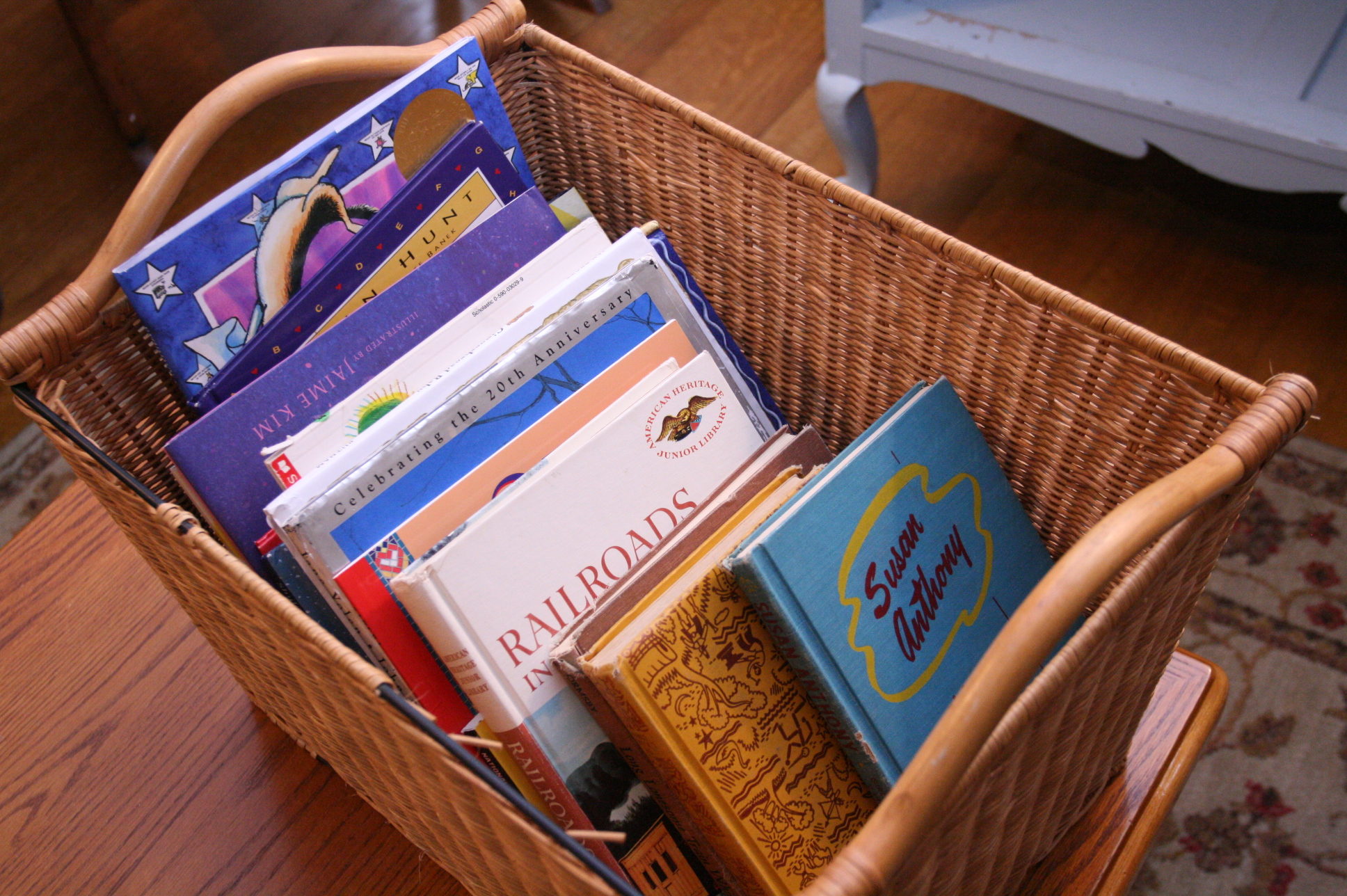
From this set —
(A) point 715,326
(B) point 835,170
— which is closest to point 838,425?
(A) point 715,326

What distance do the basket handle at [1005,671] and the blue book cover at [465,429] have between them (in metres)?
0.34

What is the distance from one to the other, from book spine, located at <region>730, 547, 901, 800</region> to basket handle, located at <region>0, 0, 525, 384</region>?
0.44m

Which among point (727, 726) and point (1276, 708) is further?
point (1276, 708)

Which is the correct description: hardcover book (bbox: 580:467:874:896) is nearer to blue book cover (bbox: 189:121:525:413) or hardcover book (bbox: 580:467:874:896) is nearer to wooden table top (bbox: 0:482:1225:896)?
wooden table top (bbox: 0:482:1225:896)

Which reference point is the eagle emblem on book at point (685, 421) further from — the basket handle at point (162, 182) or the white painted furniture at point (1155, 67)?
the white painted furniture at point (1155, 67)

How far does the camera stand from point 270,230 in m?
0.69

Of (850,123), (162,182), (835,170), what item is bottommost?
(835,170)

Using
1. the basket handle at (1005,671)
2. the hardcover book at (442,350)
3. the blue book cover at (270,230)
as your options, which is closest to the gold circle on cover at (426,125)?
the blue book cover at (270,230)

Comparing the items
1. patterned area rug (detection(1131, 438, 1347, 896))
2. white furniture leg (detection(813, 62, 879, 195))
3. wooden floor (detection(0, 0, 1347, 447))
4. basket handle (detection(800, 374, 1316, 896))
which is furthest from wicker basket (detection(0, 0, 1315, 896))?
wooden floor (detection(0, 0, 1347, 447))

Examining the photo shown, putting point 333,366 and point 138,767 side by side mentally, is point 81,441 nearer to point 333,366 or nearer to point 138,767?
point 333,366

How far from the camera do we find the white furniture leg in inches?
56.4

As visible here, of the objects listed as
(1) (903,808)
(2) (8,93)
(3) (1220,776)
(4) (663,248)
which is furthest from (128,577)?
(2) (8,93)

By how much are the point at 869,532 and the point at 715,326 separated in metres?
0.23

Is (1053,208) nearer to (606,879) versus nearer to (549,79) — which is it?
(549,79)
